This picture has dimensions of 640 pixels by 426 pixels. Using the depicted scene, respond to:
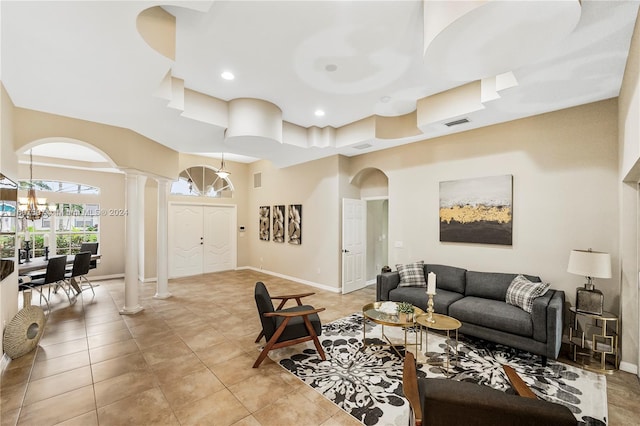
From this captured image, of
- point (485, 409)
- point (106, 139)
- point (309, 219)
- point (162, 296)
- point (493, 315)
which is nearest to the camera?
A: point (485, 409)

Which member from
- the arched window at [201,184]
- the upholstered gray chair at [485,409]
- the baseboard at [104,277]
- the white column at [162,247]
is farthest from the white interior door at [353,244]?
the baseboard at [104,277]

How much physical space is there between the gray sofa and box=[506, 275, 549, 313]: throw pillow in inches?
3.0

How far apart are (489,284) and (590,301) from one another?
1.05m

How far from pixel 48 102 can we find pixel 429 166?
5.54 meters

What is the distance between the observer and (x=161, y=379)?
2.75 metres

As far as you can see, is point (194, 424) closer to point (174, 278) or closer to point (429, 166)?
point (429, 166)

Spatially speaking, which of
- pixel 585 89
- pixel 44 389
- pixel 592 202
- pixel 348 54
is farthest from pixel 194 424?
pixel 585 89

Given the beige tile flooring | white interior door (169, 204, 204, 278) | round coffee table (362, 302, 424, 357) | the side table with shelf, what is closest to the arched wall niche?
the beige tile flooring

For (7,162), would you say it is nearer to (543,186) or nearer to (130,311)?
(130,311)

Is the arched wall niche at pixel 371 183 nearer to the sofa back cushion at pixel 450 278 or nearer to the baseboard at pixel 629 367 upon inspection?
the sofa back cushion at pixel 450 278

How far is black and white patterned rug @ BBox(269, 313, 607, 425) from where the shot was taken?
2.33 meters

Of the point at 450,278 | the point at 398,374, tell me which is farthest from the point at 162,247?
the point at 450,278

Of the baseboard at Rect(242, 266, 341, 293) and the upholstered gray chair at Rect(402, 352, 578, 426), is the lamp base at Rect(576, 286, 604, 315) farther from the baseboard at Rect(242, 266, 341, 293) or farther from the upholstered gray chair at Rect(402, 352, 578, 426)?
the baseboard at Rect(242, 266, 341, 293)

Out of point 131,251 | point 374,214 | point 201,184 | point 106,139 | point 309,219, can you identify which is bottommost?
point 131,251
